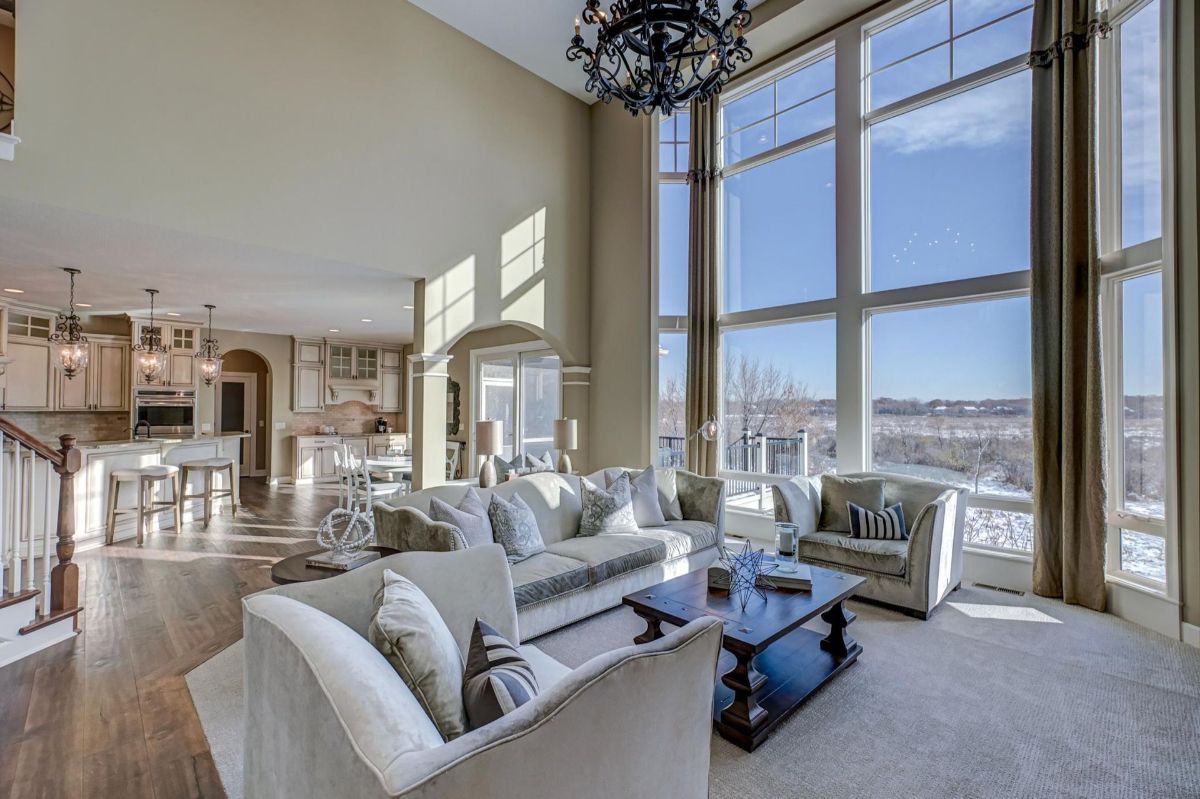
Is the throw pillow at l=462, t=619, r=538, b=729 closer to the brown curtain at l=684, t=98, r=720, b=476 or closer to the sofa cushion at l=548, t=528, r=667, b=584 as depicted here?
the sofa cushion at l=548, t=528, r=667, b=584

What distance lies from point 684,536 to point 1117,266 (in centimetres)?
372

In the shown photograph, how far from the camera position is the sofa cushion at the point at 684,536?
427 centimetres

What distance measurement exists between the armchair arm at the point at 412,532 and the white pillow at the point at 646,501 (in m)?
1.78

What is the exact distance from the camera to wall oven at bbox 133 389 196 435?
26.4 ft

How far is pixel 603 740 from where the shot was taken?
1.19 metres

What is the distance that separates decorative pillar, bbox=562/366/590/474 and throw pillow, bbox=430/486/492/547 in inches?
133

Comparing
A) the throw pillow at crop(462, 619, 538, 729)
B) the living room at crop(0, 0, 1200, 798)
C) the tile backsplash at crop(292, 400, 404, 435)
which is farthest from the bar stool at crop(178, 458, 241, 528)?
the throw pillow at crop(462, 619, 538, 729)

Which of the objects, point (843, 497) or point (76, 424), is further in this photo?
point (76, 424)

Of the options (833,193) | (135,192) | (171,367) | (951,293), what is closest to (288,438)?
(171,367)

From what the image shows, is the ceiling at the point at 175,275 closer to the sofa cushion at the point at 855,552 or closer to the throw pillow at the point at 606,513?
the throw pillow at the point at 606,513

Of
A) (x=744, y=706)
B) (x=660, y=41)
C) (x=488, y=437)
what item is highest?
(x=660, y=41)

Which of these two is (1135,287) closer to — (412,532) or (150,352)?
(412,532)

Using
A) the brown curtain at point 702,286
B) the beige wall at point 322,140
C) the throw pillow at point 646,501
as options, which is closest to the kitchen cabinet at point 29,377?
the beige wall at point 322,140

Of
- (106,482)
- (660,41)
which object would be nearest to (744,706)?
(660,41)
